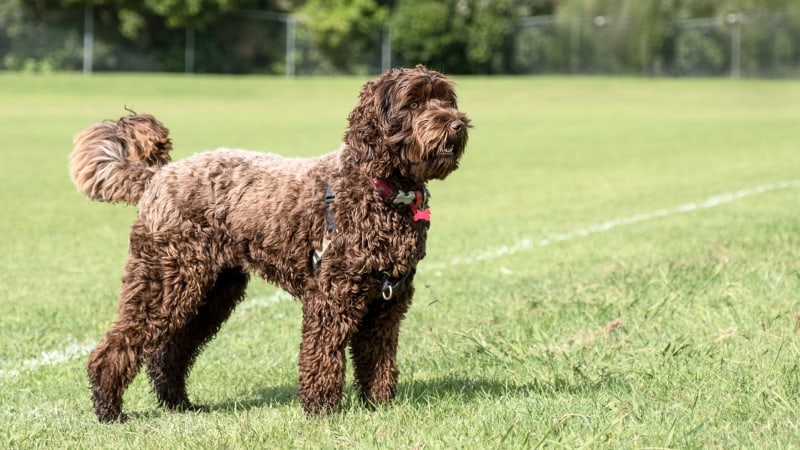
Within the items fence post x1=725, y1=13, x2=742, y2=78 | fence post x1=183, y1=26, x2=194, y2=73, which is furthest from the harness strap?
fence post x1=725, y1=13, x2=742, y2=78

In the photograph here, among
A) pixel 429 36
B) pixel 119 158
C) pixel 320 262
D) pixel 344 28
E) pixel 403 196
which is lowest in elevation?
pixel 320 262

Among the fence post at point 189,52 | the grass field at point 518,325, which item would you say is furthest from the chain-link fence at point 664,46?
the grass field at point 518,325

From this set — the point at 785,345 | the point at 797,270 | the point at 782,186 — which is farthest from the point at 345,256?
the point at 782,186

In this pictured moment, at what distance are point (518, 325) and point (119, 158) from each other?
2962mm

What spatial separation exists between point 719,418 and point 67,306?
5.60 m

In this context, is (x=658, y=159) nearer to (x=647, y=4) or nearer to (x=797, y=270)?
(x=797, y=270)

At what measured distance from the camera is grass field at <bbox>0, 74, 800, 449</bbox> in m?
5.23

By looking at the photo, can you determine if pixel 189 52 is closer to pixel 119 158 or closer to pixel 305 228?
pixel 119 158

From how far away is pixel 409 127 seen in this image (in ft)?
17.7

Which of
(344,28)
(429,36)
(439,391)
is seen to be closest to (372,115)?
(439,391)

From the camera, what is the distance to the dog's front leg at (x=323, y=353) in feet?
18.2

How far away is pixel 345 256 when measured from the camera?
551 cm

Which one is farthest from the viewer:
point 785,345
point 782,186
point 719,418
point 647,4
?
point 647,4

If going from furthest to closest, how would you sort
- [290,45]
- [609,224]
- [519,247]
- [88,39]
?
1. [290,45]
2. [88,39]
3. [609,224]
4. [519,247]
